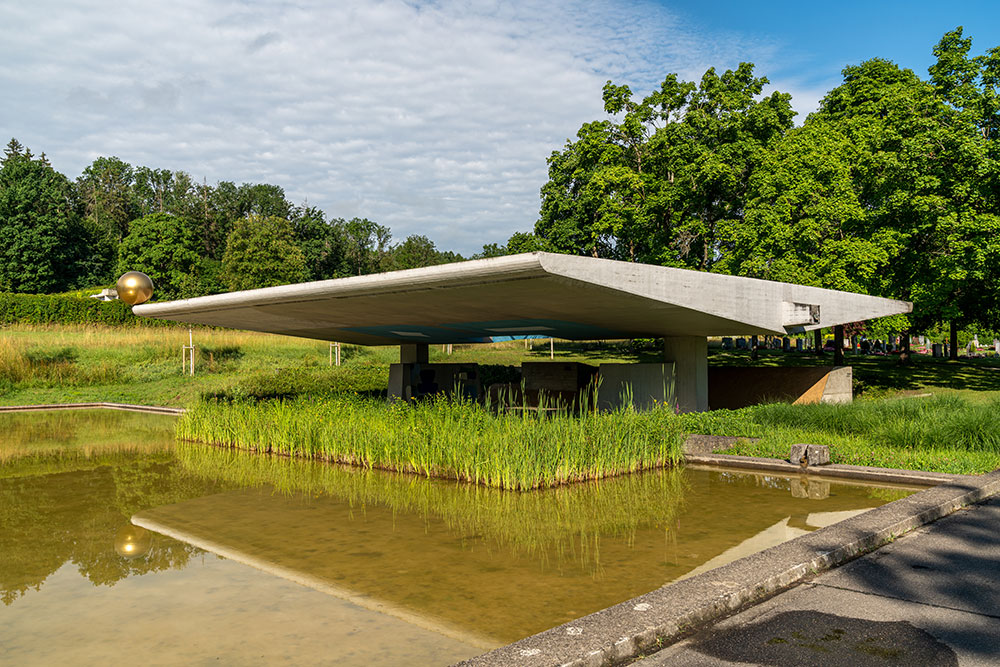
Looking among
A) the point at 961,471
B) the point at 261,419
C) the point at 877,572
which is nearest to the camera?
the point at 877,572

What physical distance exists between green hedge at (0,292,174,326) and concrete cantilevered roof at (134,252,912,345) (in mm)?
21679

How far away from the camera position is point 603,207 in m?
25.4

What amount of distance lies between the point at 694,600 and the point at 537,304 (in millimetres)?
5947

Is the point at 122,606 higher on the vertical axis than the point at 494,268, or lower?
lower

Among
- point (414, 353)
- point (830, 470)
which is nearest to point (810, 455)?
point (830, 470)

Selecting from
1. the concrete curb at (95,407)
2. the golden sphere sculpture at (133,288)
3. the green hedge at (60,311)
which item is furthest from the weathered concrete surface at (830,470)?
the green hedge at (60,311)

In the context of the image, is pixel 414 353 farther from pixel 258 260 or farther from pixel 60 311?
pixel 258 260

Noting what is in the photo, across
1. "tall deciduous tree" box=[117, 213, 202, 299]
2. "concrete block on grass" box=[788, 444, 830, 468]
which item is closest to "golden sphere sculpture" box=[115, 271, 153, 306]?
"concrete block on grass" box=[788, 444, 830, 468]

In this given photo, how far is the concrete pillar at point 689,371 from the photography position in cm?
1244

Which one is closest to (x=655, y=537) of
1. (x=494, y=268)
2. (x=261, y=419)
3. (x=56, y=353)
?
(x=494, y=268)

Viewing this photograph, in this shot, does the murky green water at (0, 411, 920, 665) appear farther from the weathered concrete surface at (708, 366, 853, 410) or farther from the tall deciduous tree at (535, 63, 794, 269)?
the tall deciduous tree at (535, 63, 794, 269)

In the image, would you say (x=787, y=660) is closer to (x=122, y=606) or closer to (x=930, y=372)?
(x=122, y=606)

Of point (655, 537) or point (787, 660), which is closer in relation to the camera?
point (787, 660)

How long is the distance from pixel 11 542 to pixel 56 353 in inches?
787
